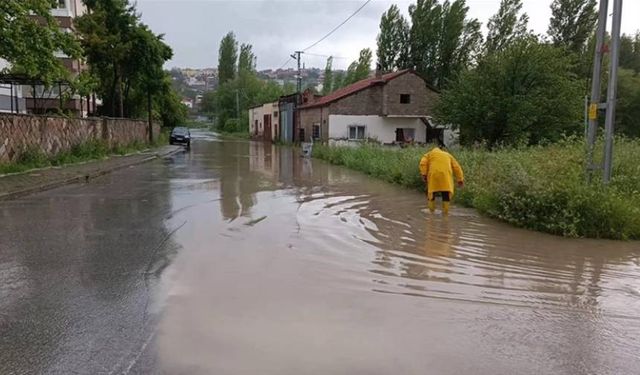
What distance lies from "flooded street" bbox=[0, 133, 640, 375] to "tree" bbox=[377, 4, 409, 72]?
4844 cm

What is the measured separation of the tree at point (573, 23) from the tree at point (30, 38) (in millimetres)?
45311

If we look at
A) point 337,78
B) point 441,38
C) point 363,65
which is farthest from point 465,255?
point 337,78

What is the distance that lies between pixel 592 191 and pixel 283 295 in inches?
245

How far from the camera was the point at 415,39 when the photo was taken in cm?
5462

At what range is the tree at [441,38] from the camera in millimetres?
51969

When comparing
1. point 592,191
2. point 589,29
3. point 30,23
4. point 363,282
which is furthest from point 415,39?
point 363,282

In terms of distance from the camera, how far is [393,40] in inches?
2240

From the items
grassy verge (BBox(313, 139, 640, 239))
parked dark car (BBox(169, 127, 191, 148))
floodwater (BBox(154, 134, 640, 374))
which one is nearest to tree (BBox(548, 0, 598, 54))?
parked dark car (BBox(169, 127, 191, 148))

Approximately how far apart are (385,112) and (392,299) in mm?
35100

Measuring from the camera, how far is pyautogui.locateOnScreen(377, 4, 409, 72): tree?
56.1m

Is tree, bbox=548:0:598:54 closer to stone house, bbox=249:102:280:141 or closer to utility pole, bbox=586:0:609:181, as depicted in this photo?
stone house, bbox=249:102:280:141

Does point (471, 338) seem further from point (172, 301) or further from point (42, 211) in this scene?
point (42, 211)

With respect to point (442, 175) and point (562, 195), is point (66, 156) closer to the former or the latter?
point (442, 175)

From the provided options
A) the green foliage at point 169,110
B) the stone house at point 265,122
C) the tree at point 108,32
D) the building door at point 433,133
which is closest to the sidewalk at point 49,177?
the tree at point 108,32
